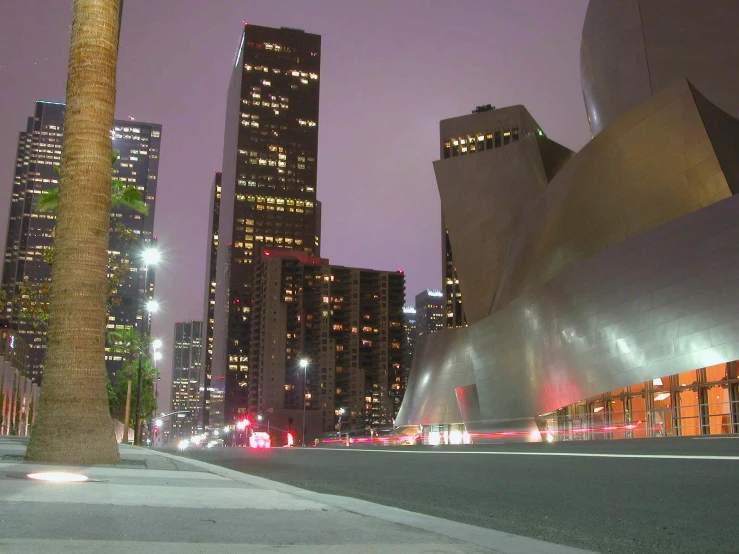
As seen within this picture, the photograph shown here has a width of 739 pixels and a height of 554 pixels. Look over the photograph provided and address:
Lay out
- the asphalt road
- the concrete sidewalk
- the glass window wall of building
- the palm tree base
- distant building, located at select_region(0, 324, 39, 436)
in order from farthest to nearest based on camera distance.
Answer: distant building, located at select_region(0, 324, 39, 436) → the glass window wall of building → the palm tree base → the asphalt road → the concrete sidewalk

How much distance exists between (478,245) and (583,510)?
42948mm

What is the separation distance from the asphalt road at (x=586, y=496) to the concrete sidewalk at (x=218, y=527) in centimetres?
105

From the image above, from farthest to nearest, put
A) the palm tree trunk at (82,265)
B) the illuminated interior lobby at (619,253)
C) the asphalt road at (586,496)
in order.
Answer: the illuminated interior lobby at (619,253)
the palm tree trunk at (82,265)
the asphalt road at (586,496)

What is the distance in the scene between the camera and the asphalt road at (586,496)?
4.73 m

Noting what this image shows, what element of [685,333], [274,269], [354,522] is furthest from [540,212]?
[274,269]

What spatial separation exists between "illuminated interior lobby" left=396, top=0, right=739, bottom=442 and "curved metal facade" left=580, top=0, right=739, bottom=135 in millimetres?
68

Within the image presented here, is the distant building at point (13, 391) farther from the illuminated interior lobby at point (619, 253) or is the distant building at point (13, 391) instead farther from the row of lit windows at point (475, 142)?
the row of lit windows at point (475, 142)

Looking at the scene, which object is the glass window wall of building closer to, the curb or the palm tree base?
the palm tree base

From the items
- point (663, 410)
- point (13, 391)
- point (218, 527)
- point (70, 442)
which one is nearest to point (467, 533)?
point (218, 527)

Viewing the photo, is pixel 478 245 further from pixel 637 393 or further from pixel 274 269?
pixel 274 269

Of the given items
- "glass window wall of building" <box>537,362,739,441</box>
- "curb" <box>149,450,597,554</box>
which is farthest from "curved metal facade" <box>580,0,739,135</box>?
"curb" <box>149,450,597,554</box>

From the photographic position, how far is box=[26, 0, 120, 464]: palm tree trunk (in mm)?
11719

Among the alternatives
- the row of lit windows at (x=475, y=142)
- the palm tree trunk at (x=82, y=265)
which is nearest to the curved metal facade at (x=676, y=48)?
the palm tree trunk at (x=82, y=265)

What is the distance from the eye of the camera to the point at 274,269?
19788cm
